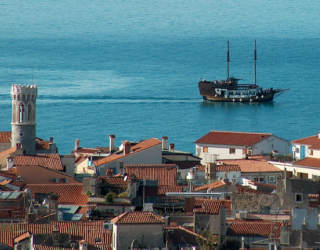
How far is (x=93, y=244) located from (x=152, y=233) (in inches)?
52.7

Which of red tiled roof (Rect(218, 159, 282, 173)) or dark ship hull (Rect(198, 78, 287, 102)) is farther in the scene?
dark ship hull (Rect(198, 78, 287, 102))

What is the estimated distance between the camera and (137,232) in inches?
810

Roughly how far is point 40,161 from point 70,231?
53.1 ft

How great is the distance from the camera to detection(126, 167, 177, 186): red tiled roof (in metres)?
34.7

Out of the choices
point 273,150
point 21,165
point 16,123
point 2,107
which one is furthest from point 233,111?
point 21,165

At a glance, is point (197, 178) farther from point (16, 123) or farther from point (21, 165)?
point (16, 123)

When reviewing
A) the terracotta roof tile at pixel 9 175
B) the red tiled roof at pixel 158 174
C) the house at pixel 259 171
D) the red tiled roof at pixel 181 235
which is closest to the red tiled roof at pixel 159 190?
the red tiled roof at pixel 158 174

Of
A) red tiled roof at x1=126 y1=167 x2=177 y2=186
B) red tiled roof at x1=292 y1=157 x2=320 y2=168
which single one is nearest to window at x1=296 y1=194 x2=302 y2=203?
red tiled roof at x1=126 y1=167 x2=177 y2=186

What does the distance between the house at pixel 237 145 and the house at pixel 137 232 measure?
36196mm

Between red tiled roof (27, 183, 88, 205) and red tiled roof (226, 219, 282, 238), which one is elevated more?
red tiled roof (27, 183, 88, 205)

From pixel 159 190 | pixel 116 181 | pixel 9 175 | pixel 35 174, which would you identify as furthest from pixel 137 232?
pixel 35 174

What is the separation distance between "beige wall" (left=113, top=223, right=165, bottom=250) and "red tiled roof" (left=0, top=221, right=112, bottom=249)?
0.89m

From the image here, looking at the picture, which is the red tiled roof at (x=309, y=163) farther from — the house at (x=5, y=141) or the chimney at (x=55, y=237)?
the chimney at (x=55, y=237)

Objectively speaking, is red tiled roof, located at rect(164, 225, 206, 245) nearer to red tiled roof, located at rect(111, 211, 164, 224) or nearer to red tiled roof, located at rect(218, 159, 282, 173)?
red tiled roof, located at rect(111, 211, 164, 224)
